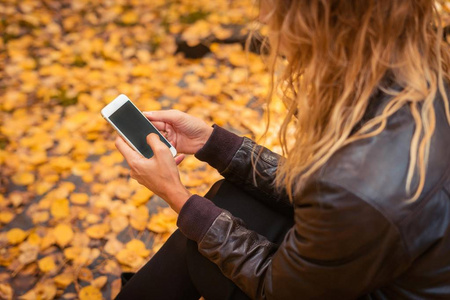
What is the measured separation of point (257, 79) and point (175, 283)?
174cm

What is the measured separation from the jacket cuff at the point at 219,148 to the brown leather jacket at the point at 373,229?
0.52 metres

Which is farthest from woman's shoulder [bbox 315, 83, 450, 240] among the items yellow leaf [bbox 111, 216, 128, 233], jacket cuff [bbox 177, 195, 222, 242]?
yellow leaf [bbox 111, 216, 128, 233]

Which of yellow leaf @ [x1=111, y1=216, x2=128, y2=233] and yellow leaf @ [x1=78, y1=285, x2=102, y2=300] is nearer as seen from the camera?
yellow leaf @ [x1=78, y1=285, x2=102, y2=300]

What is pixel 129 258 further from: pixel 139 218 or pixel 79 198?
pixel 79 198

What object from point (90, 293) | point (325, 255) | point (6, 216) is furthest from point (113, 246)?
point (325, 255)

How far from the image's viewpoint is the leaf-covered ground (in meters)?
2.06

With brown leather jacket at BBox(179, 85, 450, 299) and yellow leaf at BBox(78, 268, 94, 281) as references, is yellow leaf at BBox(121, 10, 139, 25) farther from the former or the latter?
brown leather jacket at BBox(179, 85, 450, 299)

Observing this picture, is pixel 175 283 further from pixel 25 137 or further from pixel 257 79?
pixel 257 79

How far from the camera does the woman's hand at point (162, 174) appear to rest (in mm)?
1438

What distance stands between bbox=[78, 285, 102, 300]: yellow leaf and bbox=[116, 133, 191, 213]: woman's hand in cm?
73

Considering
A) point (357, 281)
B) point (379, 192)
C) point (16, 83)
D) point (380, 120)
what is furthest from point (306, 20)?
point (16, 83)

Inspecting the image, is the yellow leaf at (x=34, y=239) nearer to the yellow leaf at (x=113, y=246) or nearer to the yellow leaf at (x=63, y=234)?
the yellow leaf at (x=63, y=234)

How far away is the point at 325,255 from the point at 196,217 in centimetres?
46

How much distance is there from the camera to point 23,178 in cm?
234
